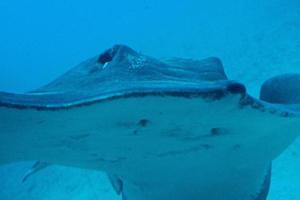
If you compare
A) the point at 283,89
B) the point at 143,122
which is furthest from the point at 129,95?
the point at 283,89

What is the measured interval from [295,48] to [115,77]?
28.1 ft

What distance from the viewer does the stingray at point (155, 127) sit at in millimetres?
1413

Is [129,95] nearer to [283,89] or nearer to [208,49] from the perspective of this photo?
[283,89]

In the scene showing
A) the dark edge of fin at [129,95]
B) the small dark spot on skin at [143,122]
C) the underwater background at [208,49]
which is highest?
the dark edge of fin at [129,95]

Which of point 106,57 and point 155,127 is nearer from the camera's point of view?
point 155,127

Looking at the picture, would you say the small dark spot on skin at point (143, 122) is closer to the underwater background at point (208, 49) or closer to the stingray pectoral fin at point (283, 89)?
the stingray pectoral fin at point (283, 89)

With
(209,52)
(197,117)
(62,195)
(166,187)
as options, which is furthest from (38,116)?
Result: (209,52)

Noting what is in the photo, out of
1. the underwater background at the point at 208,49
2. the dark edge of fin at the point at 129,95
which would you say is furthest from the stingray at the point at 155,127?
the underwater background at the point at 208,49

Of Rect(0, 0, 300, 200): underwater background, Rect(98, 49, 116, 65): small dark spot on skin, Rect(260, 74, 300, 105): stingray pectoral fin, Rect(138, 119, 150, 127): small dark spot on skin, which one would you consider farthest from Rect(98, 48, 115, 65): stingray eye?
Rect(0, 0, 300, 200): underwater background

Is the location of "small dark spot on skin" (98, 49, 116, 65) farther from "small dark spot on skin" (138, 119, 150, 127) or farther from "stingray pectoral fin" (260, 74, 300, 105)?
"stingray pectoral fin" (260, 74, 300, 105)

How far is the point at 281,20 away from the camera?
476 inches

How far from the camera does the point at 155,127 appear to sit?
5.33 feet

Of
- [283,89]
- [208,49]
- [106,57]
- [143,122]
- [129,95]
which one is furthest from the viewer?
[208,49]

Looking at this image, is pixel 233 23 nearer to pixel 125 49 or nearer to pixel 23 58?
pixel 125 49
